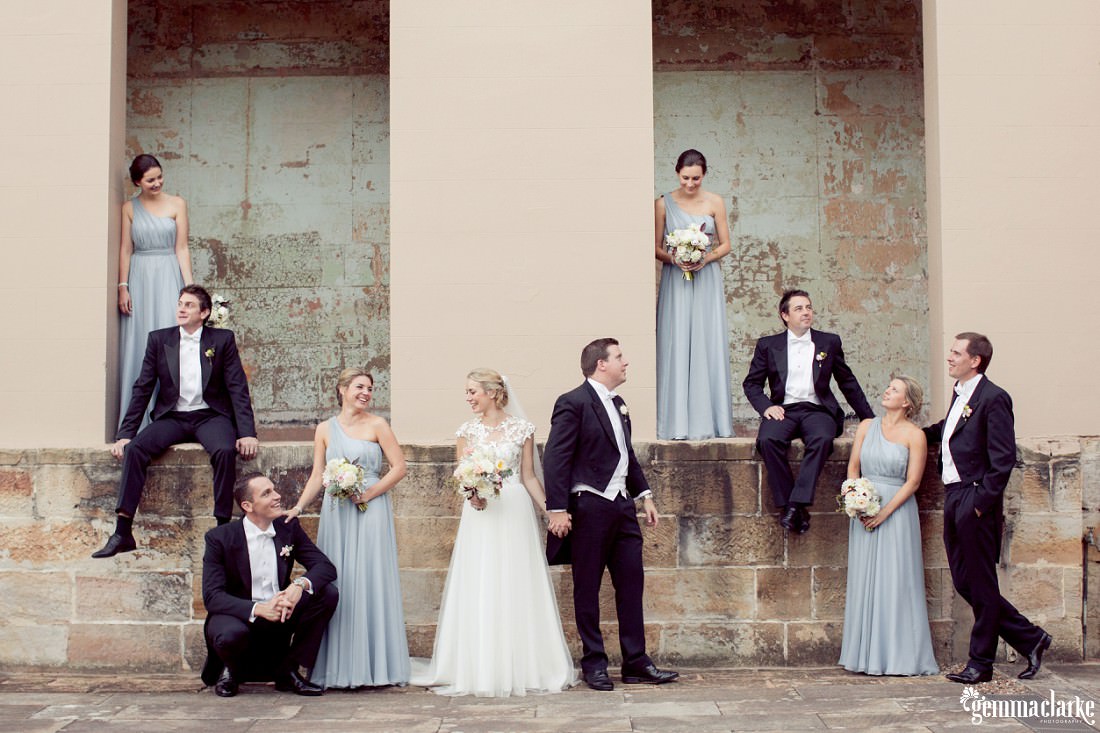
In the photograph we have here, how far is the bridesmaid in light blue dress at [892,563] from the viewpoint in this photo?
748 cm

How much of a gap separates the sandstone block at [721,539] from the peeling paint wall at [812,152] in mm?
3440

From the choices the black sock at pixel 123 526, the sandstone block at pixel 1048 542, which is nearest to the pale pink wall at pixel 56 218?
the black sock at pixel 123 526

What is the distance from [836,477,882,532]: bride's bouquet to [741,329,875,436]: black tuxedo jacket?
1.61 feet

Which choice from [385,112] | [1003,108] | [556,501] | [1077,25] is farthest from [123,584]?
[1077,25]

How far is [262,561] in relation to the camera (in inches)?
278

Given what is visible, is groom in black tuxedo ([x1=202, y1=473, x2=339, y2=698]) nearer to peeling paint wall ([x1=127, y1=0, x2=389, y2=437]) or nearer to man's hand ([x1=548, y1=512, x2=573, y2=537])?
man's hand ([x1=548, y1=512, x2=573, y2=537])

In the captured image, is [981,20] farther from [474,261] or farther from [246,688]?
[246,688]

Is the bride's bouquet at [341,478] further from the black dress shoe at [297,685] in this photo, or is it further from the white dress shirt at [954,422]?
the white dress shirt at [954,422]

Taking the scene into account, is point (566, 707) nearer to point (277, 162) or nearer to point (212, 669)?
point (212, 669)

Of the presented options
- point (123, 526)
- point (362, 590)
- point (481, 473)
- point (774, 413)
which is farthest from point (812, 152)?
point (123, 526)

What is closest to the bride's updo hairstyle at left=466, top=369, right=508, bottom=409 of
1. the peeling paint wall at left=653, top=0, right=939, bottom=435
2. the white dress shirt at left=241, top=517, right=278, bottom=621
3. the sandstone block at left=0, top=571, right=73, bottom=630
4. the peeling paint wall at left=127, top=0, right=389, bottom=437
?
the white dress shirt at left=241, top=517, right=278, bottom=621

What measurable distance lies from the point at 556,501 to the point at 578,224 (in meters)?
2.07

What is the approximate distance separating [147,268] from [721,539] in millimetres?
4100

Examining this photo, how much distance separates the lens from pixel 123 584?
7879mm
